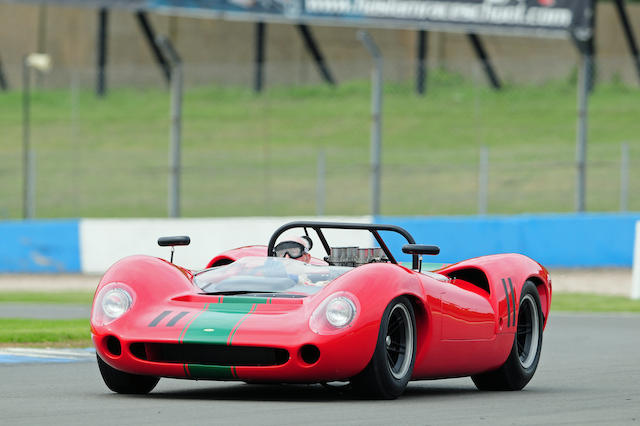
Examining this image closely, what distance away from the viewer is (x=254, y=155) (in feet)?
101

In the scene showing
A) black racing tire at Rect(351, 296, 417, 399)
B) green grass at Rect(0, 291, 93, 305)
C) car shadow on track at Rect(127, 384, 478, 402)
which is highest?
black racing tire at Rect(351, 296, 417, 399)

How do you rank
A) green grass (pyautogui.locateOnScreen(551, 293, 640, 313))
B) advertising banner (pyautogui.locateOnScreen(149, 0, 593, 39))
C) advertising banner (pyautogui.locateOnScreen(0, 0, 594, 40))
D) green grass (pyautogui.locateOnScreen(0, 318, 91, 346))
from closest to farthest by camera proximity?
1. green grass (pyautogui.locateOnScreen(0, 318, 91, 346))
2. green grass (pyautogui.locateOnScreen(551, 293, 640, 313))
3. advertising banner (pyautogui.locateOnScreen(0, 0, 594, 40))
4. advertising banner (pyautogui.locateOnScreen(149, 0, 593, 39))

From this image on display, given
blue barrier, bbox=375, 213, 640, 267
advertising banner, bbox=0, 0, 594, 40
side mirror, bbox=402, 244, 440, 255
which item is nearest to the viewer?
side mirror, bbox=402, 244, 440, 255

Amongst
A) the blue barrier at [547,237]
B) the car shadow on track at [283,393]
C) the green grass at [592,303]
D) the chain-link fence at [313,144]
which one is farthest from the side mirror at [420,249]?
the chain-link fence at [313,144]

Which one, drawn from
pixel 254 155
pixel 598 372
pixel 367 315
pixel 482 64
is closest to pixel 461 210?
pixel 254 155

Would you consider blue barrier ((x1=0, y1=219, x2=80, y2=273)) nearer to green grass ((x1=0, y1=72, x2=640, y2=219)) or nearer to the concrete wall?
green grass ((x1=0, y1=72, x2=640, y2=219))

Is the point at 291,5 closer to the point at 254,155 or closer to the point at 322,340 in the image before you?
the point at 254,155

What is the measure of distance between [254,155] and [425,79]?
5031 mm

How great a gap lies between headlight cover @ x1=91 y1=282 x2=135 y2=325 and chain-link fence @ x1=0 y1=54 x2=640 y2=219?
17959 millimetres

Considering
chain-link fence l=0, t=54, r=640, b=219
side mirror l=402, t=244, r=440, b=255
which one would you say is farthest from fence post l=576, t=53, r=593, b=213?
side mirror l=402, t=244, r=440, b=255

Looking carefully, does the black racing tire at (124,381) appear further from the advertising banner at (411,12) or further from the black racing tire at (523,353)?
the advertising banner at (411,12)

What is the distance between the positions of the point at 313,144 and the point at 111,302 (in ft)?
80.7

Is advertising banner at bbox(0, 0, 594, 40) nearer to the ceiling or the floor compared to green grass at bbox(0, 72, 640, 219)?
nearer to the ceiling

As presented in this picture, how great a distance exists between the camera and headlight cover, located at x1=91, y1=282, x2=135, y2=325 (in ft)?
24.6
